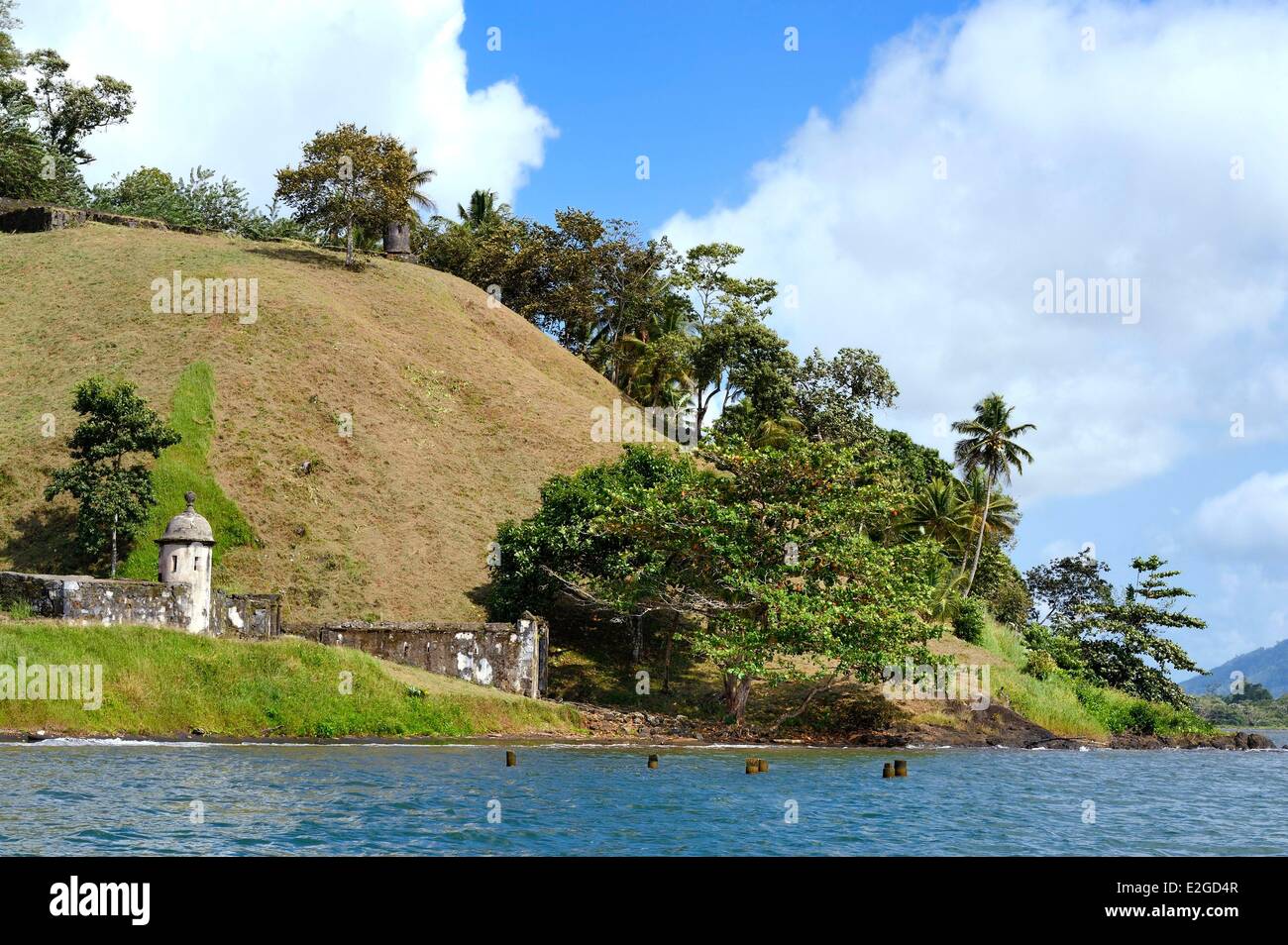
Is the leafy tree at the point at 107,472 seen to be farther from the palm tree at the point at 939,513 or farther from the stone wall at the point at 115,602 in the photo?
the palm tree at the point at 939,513

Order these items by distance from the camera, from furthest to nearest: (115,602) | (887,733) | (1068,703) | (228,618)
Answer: (1068,703), (887,733), (228,618), (115,602)

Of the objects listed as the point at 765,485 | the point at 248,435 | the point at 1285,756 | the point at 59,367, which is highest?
the point at 59,367

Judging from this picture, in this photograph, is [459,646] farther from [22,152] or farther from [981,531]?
[22,152]

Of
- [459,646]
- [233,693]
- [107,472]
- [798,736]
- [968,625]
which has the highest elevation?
[107,472]

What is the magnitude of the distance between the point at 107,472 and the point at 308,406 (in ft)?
56.7

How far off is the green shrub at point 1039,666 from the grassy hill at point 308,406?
26573mm

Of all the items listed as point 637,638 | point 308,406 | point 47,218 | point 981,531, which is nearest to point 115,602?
point 637,638

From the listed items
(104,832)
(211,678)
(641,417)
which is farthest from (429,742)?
(641,417)

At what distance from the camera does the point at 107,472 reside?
179ft

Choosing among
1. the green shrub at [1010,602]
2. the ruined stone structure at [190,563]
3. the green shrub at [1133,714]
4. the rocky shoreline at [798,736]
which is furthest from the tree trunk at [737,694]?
the green shrub at [1010,602]

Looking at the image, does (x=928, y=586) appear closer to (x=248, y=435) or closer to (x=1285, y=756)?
(x=1285, y=756)

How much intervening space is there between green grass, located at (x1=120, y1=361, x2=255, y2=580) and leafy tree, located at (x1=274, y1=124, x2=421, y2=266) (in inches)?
917

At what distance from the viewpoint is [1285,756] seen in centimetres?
6100
